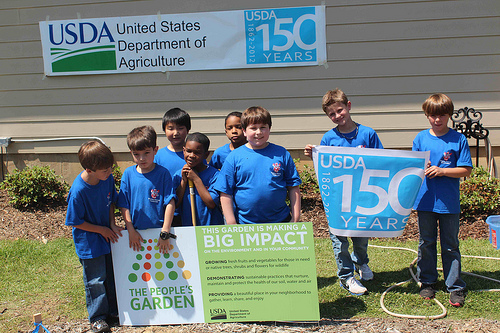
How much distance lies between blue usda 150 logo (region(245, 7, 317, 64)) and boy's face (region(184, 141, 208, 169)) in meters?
3.74

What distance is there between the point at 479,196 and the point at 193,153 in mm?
4086

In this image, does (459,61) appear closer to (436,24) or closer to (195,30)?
(436,24)

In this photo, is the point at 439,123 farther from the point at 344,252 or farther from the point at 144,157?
the point at 144,157

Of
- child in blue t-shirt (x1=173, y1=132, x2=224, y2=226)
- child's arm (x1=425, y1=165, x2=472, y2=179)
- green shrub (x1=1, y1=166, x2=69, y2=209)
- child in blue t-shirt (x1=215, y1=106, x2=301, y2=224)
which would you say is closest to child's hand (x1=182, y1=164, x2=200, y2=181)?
child in blue t-shirt (x1=173, y1=132, x2=224, y2=226)

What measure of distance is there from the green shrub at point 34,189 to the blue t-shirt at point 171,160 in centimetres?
358

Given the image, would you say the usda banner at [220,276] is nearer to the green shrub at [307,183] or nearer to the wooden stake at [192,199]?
the wooden stake at [192,199]

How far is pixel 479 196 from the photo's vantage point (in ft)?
19.0

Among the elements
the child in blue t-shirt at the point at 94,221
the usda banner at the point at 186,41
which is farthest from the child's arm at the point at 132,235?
the usda banner at the point at 186,41

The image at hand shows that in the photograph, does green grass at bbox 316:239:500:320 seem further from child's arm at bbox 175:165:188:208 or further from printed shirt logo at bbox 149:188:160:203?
printed shirt logo at bbox 149:188:160:203

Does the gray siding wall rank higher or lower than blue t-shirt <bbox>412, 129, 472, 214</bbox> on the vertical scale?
higher

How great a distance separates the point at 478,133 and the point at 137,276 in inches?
219

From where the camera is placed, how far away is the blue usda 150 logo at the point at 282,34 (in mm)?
6875

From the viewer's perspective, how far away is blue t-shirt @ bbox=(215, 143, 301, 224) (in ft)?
11.5

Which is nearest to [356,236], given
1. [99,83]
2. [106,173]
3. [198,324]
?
[198,324]
